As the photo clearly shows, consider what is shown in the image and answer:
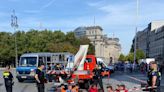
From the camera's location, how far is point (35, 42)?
111875 mm

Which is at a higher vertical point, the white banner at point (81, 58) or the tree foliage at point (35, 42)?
the tree foliage at point (35, 42)

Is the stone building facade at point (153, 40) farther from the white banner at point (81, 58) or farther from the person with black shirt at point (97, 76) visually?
the person with black shirt at point (97, 76)

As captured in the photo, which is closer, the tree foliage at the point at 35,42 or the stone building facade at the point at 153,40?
the tree foliage at the point at 35,42

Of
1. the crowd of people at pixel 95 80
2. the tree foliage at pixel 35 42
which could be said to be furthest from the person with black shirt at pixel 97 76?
the tree foliage at pixel 35 42

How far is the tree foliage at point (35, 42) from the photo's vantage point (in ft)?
367

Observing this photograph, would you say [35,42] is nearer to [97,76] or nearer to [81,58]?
[81,58]

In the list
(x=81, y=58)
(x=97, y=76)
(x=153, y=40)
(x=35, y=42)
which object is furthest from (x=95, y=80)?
(x=153, y=40)

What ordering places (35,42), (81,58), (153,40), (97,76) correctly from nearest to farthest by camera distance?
(97,76), (81,58), (35,42), (153,40)

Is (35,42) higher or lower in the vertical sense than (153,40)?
lower

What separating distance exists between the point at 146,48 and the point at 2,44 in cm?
8308

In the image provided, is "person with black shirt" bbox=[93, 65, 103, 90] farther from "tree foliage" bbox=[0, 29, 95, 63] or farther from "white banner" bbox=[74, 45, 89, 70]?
"tree foliage" bbox=[0, 29, 95, 63]

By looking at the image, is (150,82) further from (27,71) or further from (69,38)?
(69,38)

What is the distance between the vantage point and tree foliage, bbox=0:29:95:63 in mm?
111744

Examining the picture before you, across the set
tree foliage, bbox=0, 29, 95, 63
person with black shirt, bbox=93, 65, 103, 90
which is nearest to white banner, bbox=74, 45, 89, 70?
person with black shirt, bbox=93, 65, 103, 90
